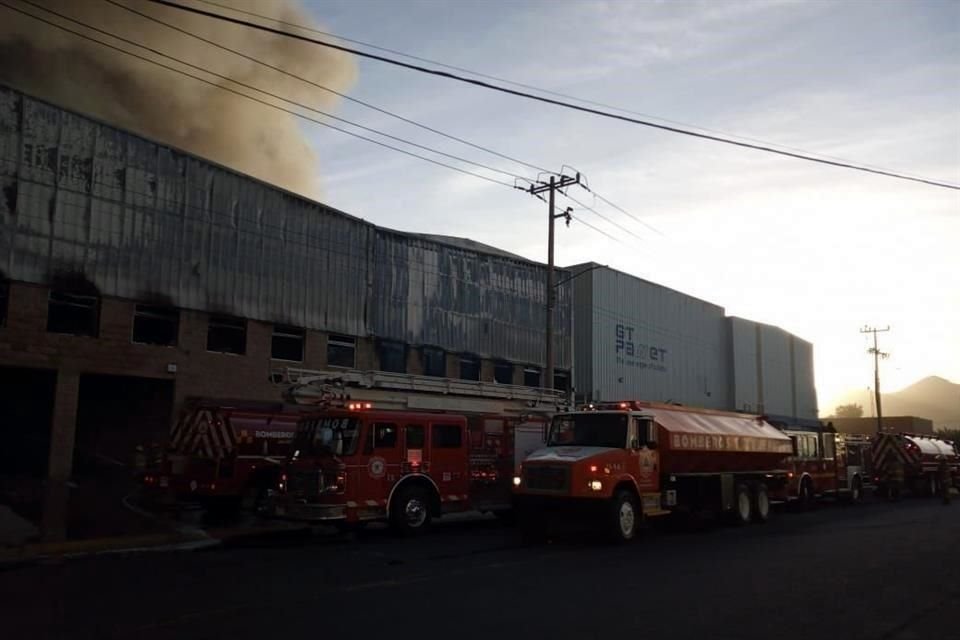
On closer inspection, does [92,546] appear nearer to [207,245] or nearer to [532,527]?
[532,527]

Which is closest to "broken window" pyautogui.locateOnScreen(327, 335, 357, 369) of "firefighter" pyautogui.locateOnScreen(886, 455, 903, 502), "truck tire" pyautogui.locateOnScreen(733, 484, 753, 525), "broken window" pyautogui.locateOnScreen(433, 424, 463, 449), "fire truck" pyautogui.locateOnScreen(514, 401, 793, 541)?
"broken window" pyautogui.locateOnScreen(433, 424, 463, 449)

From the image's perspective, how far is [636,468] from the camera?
14.7 meters

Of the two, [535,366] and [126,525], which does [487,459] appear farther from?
[535,366]

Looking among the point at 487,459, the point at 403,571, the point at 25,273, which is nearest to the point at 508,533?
the point at 487,459

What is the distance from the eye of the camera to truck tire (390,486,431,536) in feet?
49.3

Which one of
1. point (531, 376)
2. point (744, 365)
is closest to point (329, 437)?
point (531, 376)

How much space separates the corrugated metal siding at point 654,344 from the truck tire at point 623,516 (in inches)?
963

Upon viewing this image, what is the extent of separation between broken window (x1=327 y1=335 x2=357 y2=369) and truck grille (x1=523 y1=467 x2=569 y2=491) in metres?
14.8

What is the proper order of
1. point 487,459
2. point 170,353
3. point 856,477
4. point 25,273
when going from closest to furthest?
point 487,459
point 25,273
point 170,353
point 856,477

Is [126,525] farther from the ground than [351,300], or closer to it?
closer to it

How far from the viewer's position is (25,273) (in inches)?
809

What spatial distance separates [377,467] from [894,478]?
880 inches

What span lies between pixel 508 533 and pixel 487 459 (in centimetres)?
176

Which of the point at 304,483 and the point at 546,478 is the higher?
the point at 546,478
